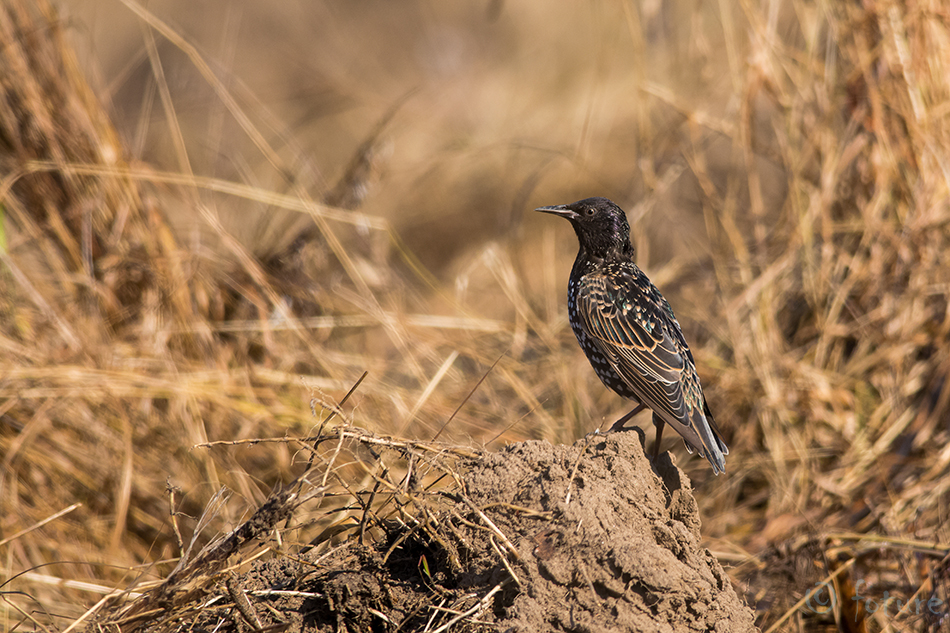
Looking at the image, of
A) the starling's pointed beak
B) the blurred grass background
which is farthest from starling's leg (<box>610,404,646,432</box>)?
the starling's pointed beak

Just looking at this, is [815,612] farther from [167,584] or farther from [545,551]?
[167,584]

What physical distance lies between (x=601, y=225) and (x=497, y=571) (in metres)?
2.10

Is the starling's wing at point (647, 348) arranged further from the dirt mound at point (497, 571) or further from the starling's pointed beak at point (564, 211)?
the dirt mound at point (497, 571)

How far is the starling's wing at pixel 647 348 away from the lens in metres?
3.53

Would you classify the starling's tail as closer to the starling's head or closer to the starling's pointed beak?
the starling's head

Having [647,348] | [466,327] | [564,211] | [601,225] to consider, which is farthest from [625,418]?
[466,327]

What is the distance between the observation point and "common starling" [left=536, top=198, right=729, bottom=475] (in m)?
3.57

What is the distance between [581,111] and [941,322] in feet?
21.6

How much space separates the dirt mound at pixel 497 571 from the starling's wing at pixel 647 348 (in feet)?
2.89

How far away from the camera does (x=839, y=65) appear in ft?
18.9

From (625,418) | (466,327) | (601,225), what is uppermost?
(601,225)

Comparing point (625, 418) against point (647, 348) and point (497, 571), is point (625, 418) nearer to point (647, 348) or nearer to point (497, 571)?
point (647, 348)

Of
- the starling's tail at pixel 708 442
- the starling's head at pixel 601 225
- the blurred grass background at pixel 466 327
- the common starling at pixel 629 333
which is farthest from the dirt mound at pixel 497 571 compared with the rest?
the starling's head at pixel 601 225

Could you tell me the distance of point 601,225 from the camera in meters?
4.06
